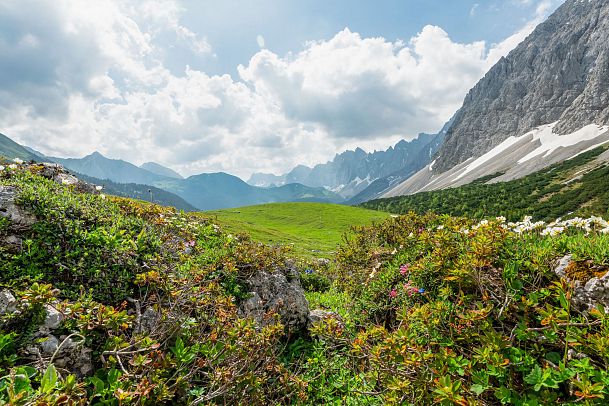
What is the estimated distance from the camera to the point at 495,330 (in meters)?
4.53

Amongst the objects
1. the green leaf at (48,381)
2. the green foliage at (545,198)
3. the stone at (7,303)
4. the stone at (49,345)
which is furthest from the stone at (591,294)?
the green foliage at (545,198)

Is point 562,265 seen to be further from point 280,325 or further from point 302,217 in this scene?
point 302,217

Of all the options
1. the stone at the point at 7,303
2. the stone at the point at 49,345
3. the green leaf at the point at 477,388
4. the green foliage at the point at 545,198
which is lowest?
the green foliage at the point at 545,198

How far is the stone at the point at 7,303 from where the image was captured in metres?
3.76

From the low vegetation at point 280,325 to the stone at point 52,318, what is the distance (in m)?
0.08

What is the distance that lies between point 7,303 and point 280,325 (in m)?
3.76

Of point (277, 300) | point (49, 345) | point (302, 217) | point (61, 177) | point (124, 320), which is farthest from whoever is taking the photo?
point (302, 217)

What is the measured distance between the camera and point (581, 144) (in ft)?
532

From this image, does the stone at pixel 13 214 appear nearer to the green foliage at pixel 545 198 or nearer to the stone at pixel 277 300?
the stone at pixel 277 300

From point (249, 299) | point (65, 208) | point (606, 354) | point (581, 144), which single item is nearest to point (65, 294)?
point (65, 208)

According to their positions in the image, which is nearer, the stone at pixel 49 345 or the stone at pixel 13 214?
the stone at pixel 49 345

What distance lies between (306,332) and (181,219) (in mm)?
5979

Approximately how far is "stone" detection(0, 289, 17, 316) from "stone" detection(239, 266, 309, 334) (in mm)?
3692

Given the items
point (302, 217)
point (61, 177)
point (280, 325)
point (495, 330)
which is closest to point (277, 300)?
point (280, 325)
